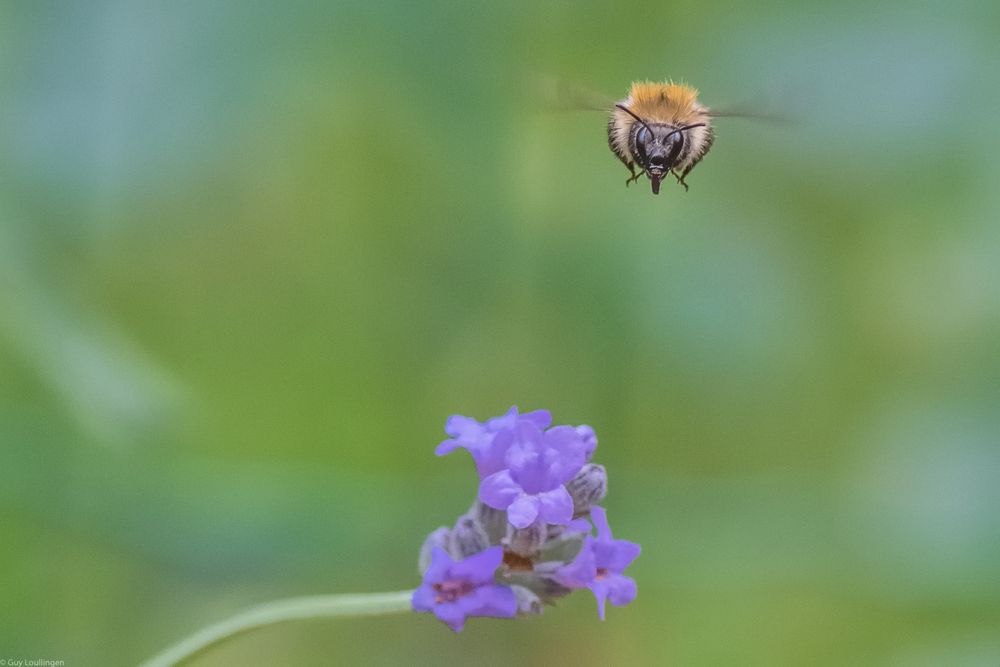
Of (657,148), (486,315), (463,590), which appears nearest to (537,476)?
(463,590)

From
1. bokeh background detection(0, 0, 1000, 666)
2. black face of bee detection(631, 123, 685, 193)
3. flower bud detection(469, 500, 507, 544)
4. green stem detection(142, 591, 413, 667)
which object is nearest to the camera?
green stem detection(142, 591, 413, 667)

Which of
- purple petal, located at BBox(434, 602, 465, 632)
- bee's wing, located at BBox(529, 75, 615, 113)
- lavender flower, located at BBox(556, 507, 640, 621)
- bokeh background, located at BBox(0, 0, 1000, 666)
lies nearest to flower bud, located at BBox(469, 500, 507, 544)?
lavender flower, located at BBox(556, 507, 640, 621)

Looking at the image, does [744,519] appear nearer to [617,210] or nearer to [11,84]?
[617,210]

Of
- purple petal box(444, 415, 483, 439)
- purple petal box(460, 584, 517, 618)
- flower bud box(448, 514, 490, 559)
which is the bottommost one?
purple petal box(460, 584, 517, 618)

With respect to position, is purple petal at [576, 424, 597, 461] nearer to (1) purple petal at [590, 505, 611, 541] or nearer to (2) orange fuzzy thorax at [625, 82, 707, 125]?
(1) purple petal at [590, 505, 611, 541]

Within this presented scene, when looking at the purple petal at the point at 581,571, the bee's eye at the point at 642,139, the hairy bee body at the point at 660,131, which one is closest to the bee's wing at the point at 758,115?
the hairy bee body at the point at 660,131

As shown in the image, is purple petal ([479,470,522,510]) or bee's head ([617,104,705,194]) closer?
purple petal ([479,470,522,510])

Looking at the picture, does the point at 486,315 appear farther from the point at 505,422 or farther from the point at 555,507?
the point at 555,507
